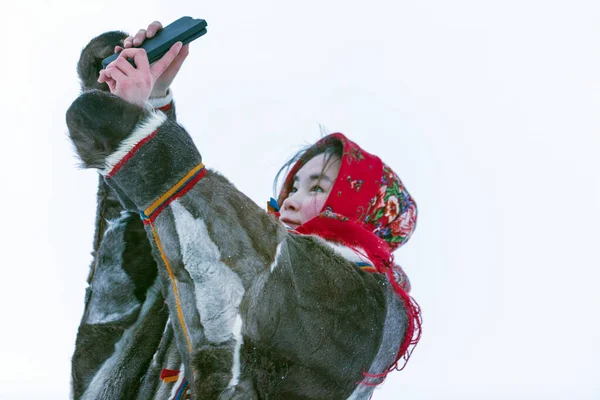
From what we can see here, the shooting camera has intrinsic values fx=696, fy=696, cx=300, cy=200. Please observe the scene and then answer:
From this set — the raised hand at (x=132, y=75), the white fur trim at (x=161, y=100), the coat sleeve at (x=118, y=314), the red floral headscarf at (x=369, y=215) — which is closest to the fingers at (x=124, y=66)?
the raised hand at (x=132, y=75)

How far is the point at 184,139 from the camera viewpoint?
0.84m

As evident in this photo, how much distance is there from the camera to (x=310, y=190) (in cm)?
146

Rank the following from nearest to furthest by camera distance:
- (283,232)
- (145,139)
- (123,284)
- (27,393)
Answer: (145,139)
(283,232)
(123,284)
(27,393)

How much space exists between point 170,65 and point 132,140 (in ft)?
0.72

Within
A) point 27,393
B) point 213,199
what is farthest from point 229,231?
point 27,393

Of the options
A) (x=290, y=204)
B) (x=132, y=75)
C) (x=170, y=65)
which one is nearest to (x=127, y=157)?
(x=132, y=75)

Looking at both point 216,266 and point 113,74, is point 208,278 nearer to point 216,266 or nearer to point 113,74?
point 216,266

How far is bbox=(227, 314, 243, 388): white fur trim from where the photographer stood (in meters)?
0.86

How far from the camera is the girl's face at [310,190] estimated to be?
1405mm

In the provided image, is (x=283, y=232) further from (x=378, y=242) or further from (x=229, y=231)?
(x=378, y=242)

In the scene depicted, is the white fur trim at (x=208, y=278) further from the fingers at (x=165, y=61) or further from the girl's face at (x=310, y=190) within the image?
the girl's face at (x=310, y=190)

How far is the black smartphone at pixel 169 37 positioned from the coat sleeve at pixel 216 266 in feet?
0.41

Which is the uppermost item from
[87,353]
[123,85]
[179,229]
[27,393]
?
[123,85]

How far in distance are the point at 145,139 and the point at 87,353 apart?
500 millimetres
